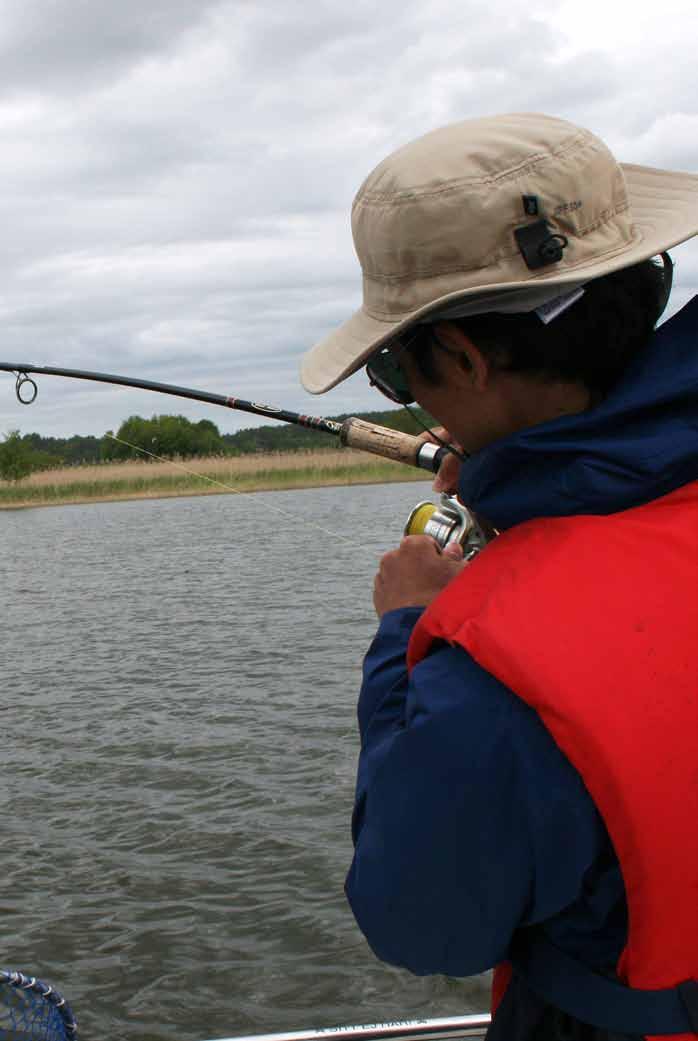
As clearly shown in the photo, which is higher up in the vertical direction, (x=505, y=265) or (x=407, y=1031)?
(x=505, y=265)

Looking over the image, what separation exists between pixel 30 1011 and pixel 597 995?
1662mm

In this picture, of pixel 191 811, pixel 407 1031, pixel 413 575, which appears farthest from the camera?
pixel 191 811

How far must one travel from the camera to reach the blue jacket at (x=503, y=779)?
3.64 ft

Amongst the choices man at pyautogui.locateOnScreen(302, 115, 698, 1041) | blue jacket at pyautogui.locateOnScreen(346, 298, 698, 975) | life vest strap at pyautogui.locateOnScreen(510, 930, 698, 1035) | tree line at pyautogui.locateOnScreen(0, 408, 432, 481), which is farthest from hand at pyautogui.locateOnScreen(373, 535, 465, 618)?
tree line at pyautogui.locateOnScreen(0, 408, 432, 481)

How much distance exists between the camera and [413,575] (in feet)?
4.91

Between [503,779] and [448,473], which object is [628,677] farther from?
[448,473]

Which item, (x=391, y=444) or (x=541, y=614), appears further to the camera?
(x=391, y=444)

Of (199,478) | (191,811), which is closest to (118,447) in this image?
(199,478)

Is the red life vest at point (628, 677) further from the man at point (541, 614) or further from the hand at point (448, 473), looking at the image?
the hand at point (448, 473)

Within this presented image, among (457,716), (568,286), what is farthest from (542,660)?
(568,286)

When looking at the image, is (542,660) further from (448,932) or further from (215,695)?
(215,695)

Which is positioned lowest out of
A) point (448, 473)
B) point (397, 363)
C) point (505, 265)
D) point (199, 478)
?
point (199, 478)

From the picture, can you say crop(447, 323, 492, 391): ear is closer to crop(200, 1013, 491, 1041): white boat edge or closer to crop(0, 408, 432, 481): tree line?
crop(200, 1013, 491, 1041): white boat edge

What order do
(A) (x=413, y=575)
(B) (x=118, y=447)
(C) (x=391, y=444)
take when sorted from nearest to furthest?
(A) (x=413, y=575) < (C) (x=391, y=444) < (B) (x=118, y=447)
